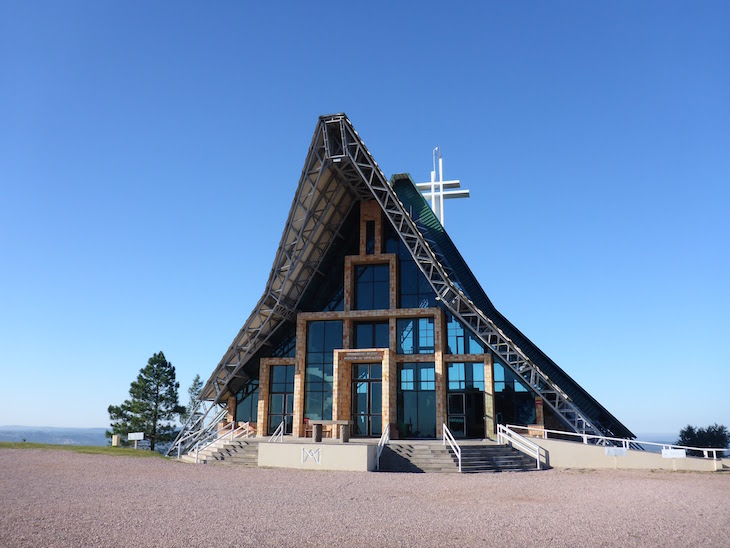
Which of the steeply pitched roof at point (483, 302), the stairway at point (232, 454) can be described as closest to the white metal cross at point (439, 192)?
the steeply pitched roof at point (483, 302)

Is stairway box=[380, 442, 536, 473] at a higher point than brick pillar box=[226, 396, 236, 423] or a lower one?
lower

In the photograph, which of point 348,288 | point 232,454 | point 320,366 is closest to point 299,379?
point 320,366

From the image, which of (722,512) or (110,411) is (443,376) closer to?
(722,512)

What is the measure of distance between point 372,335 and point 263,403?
20.0ft

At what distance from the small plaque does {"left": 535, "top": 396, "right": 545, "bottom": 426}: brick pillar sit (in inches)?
201

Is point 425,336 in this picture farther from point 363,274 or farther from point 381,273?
point 363,274

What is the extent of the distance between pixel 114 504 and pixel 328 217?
59.8 ft

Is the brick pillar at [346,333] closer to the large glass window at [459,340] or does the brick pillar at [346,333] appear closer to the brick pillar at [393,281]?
the brick pillar at [393,281]

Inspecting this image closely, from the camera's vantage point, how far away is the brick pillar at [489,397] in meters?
25.5

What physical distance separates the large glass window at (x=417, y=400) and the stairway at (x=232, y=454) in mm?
6693

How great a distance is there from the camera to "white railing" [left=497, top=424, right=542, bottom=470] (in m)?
22.2

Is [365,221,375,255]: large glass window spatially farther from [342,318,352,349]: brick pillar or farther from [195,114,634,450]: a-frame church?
[342,318,352,349]: brick pillar

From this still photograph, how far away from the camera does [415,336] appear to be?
1084 inches

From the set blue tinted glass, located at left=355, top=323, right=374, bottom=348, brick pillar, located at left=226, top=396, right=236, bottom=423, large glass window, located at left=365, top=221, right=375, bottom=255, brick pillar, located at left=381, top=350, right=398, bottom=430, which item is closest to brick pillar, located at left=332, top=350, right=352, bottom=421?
blue tinted glass, located at left=355, top=323, right=374, bottom=348
